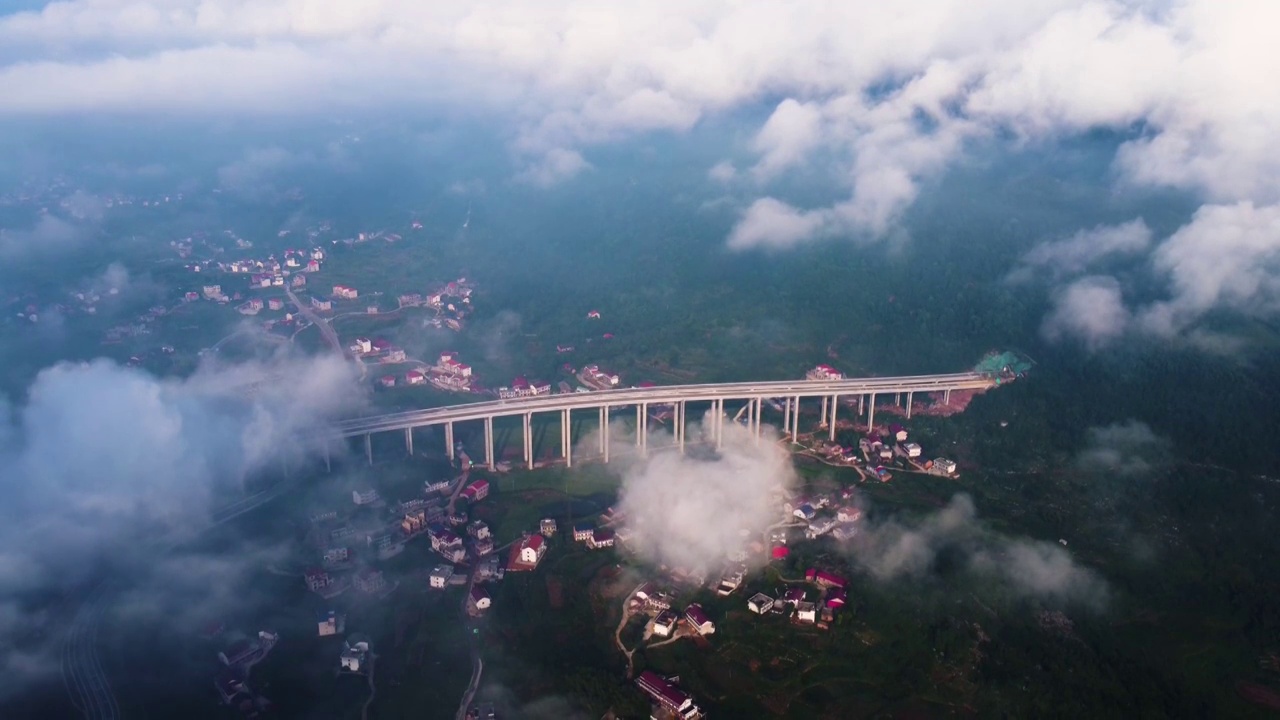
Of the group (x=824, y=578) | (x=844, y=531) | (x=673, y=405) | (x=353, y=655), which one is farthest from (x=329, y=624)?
(x=673, y=405)

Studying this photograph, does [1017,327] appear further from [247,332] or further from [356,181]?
[356,181]

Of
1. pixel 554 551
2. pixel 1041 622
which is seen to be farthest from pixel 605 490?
pixel 1041 622

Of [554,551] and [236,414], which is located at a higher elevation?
[236,414]

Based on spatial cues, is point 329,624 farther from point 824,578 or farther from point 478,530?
point 824,578

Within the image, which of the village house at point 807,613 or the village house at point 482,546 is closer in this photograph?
the village house at point 807,613

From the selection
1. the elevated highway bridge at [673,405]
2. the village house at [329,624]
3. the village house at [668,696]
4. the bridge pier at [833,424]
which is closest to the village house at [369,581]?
the village house at [329,624]

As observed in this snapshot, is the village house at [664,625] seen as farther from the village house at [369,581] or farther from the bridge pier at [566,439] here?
the bridge pier at [566,439]

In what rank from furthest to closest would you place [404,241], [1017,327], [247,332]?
[404,241] → [247,332] → [1017,327]
